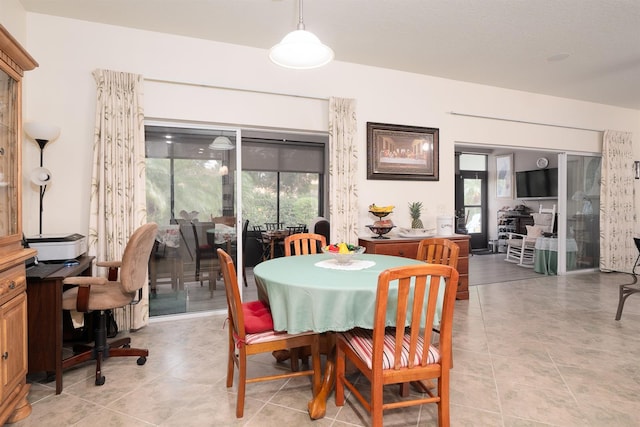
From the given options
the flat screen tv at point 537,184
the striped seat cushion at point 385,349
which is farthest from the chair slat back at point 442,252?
the flat screen tv at point 537,184

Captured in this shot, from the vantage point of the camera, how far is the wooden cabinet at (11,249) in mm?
1736

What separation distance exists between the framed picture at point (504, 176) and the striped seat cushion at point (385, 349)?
7564 millimetres

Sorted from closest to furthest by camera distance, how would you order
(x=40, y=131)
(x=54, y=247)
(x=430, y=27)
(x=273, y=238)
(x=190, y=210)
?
(x=54, y=247) < (x=40, y=131) < (x=430, y=27) < (x=190, y=210) < (x=273, y=238)

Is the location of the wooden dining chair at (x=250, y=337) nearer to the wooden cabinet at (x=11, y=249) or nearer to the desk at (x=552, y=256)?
the wooden cabinet at (x=11, y=249)

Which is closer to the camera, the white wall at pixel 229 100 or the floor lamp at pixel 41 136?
the floor lamp at pixel 41 136

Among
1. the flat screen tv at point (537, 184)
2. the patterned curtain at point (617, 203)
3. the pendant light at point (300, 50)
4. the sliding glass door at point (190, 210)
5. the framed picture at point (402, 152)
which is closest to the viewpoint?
the pendant light at point (300, 50)

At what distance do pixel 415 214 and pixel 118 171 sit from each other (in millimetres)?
3290

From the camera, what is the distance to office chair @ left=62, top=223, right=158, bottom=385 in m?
2.32

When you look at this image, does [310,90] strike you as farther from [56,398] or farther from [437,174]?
[56,398]

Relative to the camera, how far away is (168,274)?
11.9 ft

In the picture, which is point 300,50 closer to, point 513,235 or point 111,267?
point 111,267

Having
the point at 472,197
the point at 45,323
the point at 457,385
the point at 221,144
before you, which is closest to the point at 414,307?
the point at 457,385

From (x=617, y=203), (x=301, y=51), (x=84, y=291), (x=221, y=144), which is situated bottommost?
(x=84, y=291)

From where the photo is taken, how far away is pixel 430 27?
330cm
